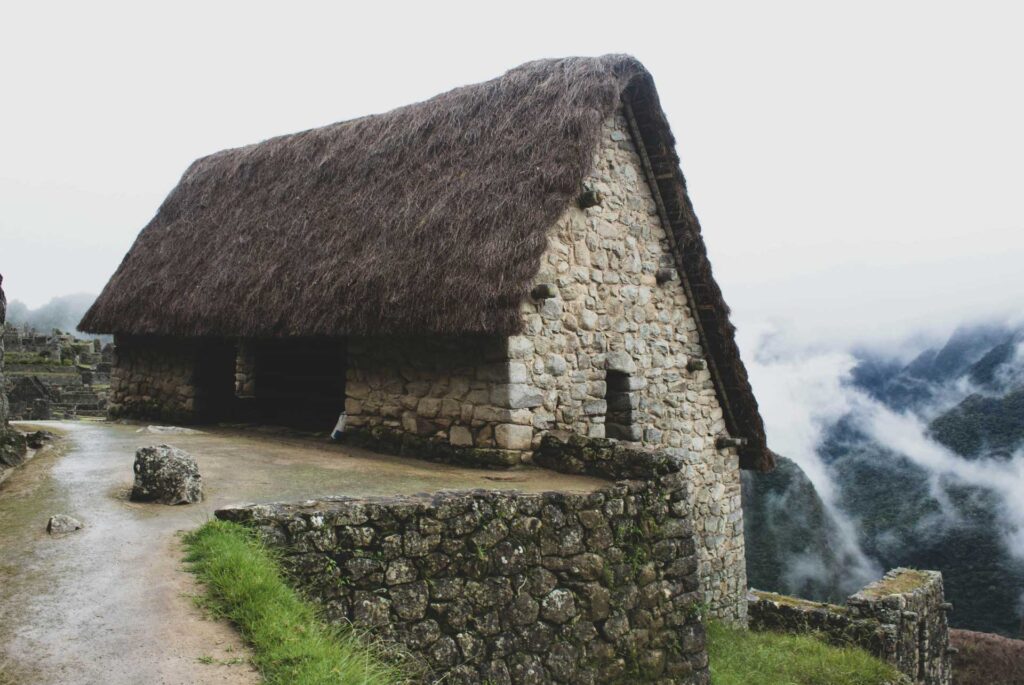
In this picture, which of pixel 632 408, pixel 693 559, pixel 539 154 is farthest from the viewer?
pixel 632 408

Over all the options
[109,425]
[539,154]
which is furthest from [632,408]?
[109,425]

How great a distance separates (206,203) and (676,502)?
980 centimetres

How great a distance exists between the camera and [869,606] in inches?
393

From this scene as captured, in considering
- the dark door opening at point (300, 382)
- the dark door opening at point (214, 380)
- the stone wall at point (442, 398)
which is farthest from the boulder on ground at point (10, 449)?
the dark door opening at point (214, 380)

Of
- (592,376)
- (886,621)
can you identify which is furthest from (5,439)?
(886,621)

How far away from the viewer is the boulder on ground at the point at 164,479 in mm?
5445

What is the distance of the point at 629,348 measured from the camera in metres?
8.95

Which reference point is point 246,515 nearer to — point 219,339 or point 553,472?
point 553,472

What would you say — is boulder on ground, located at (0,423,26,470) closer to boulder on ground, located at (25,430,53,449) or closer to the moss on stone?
boulder on ground, located at (25,430,53,449)

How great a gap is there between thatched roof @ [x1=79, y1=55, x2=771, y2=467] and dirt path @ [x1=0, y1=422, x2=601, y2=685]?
5.14ft

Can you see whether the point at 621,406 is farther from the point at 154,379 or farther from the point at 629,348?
the point at 154,379

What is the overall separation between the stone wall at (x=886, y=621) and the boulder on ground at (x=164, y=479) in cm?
821

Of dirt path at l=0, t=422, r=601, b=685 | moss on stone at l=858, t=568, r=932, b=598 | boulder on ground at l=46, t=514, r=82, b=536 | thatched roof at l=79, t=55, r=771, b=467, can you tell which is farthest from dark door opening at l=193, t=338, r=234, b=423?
moss on stone at l=858, t=568, r=932, b=598

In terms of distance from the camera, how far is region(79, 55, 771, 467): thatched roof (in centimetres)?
772
